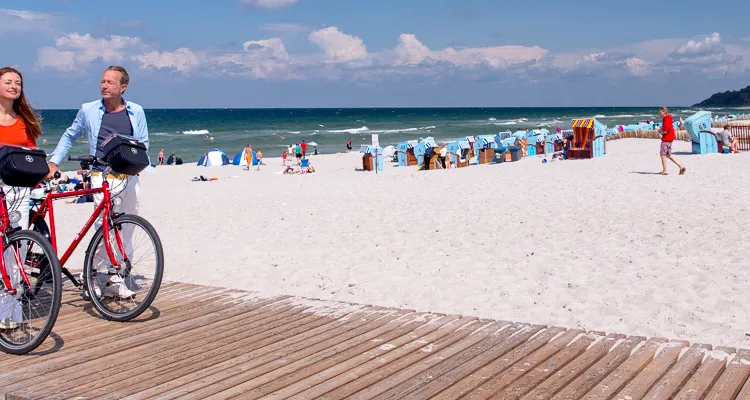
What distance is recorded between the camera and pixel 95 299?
415 centimetres

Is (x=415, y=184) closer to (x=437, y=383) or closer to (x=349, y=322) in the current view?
(x=349, y=322)

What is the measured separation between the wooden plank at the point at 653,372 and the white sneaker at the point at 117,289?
2.85 metres

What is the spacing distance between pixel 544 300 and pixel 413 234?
338 centimetres

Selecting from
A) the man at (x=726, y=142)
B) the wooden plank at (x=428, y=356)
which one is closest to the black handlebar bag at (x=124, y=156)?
the wooden plank at (x=428, y=356)

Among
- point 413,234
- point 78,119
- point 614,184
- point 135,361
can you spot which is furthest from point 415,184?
point 135,361

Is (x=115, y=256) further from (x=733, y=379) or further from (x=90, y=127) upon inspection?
(x=733, y=379)

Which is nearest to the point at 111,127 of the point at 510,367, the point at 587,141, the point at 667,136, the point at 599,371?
the point at 510,367

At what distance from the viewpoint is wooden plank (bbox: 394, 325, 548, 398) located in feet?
9.96

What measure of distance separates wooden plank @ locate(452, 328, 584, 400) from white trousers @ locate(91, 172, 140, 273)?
224cm

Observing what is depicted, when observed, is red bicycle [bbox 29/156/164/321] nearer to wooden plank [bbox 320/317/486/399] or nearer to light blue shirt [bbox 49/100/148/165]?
light blue shirt [bbox 49/100/148/165]

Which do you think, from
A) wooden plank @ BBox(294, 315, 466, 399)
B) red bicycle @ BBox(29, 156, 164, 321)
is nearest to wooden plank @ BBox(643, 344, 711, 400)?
wooden plank @ BBox(294, 315, 466, 399)

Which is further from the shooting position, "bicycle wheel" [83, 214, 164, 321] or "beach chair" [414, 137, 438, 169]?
"beach chair" [414, 137, 438, 169]

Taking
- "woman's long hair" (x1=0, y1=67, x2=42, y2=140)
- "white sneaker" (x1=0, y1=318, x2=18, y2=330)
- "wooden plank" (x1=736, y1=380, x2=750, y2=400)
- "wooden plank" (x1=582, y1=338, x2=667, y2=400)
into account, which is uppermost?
"woman's long hair" (x1=0, y1=67, x2=42, y2=140)

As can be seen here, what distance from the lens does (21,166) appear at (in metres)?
3.65
